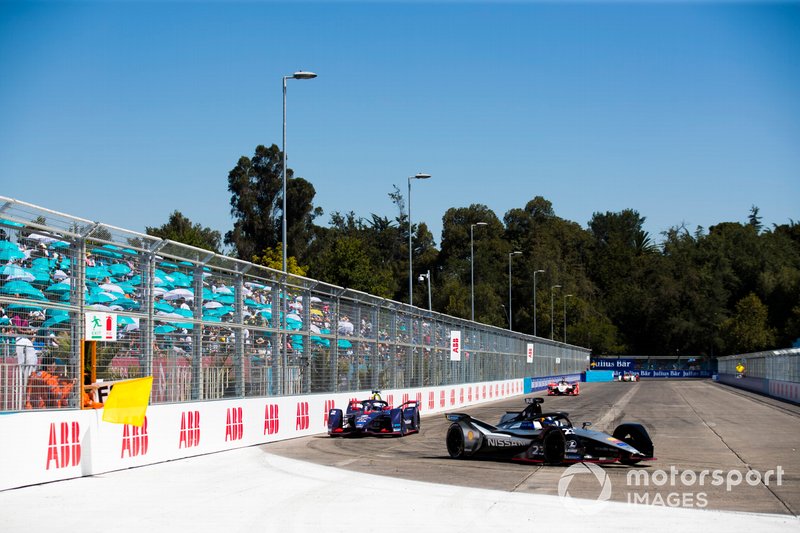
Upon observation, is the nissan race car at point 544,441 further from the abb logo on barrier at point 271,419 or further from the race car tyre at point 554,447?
the abb logo on barrier at point 271,419

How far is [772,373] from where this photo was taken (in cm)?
5997

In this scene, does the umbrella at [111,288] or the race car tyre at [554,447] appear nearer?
the race car tyre at [554,447]

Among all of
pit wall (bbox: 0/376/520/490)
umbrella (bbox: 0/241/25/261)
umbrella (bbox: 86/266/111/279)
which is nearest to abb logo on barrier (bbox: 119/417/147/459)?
pit wall (bbox: 0/376/520/490)

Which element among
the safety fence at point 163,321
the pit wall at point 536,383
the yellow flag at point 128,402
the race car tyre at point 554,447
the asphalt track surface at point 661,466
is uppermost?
the safety fence at point 163,321

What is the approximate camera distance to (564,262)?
6206 inches

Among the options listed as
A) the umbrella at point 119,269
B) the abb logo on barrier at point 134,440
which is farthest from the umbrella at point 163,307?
the abb logo on barrier at point 134,440

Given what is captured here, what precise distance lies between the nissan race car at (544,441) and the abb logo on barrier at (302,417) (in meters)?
6.26

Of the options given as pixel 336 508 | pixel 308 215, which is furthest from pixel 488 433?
pixel 308 215

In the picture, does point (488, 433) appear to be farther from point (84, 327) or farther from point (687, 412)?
point (687, 412)

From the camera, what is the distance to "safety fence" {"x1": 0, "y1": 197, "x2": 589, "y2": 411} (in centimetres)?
1370

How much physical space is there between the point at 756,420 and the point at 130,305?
2050 cm

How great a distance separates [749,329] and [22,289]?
127519 mm

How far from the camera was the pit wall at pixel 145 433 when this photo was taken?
508 inches

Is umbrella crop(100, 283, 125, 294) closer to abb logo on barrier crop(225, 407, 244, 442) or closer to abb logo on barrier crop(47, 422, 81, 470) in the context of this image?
abb logo on barrier crop(47, 422, 81, 470)
